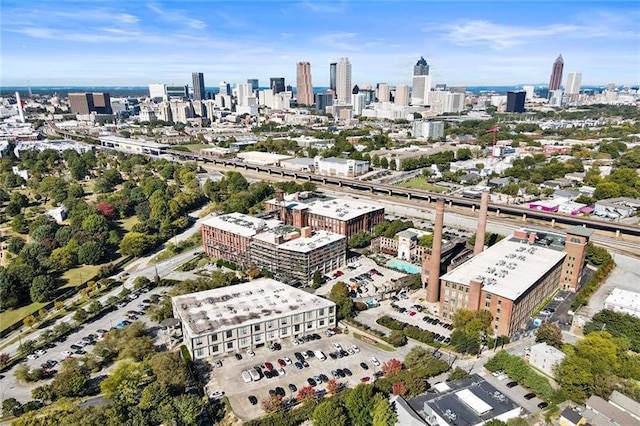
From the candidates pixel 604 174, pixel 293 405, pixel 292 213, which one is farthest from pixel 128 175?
pixel 604 174

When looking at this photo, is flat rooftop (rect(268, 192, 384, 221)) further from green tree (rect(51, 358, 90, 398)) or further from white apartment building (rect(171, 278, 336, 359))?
green tree (rect(51, 358, 90, 398))

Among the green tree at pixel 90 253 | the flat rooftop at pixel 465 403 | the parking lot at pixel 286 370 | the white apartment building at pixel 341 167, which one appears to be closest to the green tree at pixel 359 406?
the flat rooftop at pixel 465 403

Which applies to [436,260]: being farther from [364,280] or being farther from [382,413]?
[382,413]

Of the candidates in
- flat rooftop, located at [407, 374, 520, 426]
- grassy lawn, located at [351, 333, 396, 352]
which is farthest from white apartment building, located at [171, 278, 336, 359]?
flat rooftop, located at [407, 374, 520, 426]

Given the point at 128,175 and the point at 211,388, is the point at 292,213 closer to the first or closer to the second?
the point at 211,388

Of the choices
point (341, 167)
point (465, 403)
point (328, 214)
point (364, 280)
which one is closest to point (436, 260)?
point (364, 280)

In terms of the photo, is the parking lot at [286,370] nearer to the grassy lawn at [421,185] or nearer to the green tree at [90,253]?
the green tree at [90,253]

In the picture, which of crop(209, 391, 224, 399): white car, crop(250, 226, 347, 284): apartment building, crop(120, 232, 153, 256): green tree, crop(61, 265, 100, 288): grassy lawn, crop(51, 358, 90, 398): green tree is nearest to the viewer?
crop(51, 358, 90, 398): green tree
